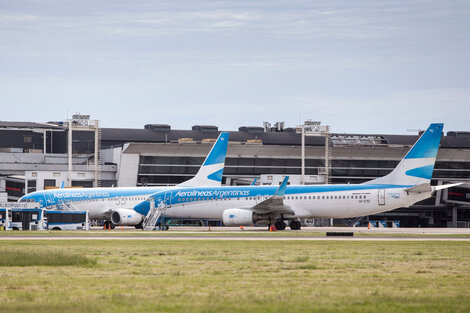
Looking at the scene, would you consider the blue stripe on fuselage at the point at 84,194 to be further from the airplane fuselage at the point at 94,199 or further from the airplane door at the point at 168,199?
the airplane door at the point at 168,199

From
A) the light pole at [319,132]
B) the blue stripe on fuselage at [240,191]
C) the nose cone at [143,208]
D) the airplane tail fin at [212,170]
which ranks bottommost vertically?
the nose cone at [143,208]

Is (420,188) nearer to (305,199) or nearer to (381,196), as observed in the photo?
(381,196)

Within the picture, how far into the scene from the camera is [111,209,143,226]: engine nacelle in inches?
2758

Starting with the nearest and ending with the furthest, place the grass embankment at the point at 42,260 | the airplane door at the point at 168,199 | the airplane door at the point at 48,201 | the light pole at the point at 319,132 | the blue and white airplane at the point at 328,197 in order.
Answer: the grass embankment at the point at 42,260, the blue and white airplane at the point at 328,197, the airplane door at the point at 168,199, the airplane door at the point at 48,201, the light pole at the point at 319,132

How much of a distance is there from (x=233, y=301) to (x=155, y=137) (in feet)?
401

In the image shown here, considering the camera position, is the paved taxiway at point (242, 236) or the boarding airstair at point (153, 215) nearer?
the paved taxiway at point (242, 236)

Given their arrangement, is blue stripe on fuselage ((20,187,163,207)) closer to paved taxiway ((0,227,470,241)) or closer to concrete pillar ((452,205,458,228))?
paved taxiway ((0,227,470,241))

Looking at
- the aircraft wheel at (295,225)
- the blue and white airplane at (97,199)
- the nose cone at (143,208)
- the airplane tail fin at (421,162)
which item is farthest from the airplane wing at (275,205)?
the blue and white airplane at (97,199)

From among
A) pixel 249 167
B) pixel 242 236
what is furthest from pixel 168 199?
pixel 249 167

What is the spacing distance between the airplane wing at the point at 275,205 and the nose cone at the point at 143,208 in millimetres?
11018

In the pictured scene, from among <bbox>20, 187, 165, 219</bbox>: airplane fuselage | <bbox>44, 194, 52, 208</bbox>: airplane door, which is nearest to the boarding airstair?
<bbox>20, 187, 165, 219</bbox>: airplane fuselage

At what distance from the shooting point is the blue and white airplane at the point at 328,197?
62.6 metres

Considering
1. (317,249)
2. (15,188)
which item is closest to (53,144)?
(15,188)

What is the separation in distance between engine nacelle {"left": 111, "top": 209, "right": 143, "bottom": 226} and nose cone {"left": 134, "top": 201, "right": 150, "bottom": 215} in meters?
0.37
